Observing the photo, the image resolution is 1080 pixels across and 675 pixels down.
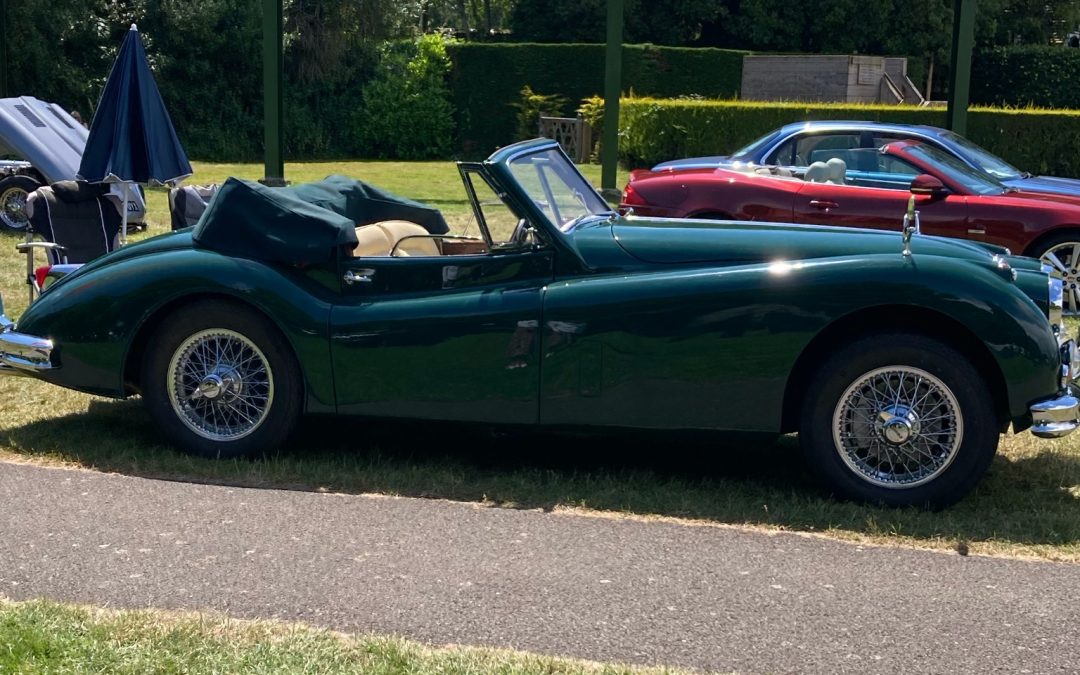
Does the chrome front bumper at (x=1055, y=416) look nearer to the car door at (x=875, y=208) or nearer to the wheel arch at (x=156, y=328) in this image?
the wheel arch at (x=156, y=328)

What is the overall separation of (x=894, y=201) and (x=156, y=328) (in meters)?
6.31

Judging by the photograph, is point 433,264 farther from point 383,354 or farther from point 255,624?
point 255,624

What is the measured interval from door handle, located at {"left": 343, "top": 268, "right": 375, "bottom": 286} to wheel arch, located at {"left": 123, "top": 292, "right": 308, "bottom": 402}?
0.38 m

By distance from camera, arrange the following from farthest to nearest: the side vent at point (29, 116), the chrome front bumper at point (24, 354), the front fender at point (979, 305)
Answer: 1. the side vent at point (29, 116)
2. the chrome front bumper at point (24, 354)
3. the front fender at point (979, 305)

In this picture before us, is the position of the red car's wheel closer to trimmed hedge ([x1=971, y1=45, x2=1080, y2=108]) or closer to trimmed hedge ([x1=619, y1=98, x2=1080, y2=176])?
trimmed hedge ([x1=619, y1=98, x2=1080, y2=176])

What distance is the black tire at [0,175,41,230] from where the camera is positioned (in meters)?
13.8

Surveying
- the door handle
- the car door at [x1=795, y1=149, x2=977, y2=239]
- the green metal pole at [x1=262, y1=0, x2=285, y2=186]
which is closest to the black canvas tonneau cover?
the door handle

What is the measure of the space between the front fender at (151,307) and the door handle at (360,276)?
0.38ft

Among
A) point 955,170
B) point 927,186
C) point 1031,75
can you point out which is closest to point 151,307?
point 927,186

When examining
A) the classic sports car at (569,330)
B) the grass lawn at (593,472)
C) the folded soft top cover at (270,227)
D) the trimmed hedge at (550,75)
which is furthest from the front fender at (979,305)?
the trimmed hedge at (550,75)

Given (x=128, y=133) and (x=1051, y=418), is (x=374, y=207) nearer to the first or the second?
(x=128, y=133)

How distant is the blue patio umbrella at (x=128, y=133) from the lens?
352 inches

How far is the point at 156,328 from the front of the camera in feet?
18.7

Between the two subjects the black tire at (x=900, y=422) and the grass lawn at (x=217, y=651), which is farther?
the black tire at (x=900, y=422)
